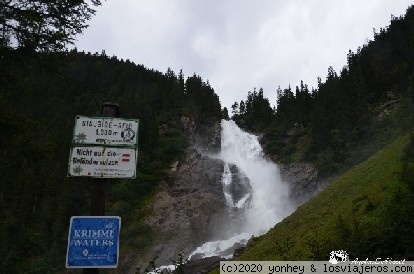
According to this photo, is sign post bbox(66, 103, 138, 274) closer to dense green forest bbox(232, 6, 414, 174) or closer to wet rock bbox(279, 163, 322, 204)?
A: dense green forest bbox(232, 6, 414, 174)

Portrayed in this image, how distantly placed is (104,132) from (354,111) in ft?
174

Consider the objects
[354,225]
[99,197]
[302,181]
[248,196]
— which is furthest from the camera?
[302,181]

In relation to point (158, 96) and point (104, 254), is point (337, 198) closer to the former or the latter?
point (104, 254)

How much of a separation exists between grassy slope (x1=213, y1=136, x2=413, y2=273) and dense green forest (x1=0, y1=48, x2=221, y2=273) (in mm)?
6446

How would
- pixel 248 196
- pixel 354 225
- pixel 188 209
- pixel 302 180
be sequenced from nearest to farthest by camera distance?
pixel 354 225, pixel 188 209, pixel 248 196, pixel 302 180

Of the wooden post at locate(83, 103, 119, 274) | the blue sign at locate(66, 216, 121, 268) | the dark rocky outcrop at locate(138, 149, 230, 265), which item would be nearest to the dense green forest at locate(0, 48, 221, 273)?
the wooden post at locate(83, 103, 119, 274)

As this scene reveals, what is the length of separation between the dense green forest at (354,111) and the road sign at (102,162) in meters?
36.8

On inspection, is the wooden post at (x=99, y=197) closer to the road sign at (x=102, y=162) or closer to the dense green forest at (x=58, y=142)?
the road sign at (x=102, y=162)

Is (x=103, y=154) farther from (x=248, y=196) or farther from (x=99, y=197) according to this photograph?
(x=248, y=196)

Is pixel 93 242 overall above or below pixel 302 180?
below

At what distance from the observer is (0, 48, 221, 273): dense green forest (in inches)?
359

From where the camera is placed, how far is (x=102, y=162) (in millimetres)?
4559

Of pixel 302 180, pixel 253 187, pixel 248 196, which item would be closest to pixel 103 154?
pixel 248 196

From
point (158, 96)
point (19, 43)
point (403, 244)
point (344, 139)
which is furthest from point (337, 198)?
point (158, 96)
